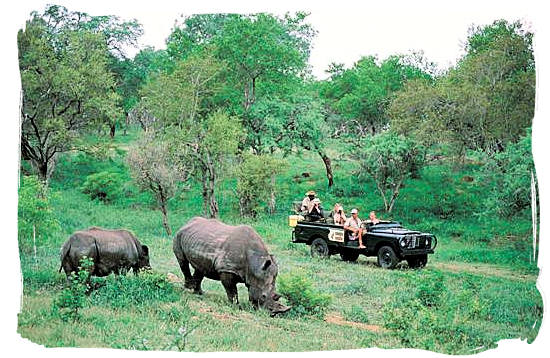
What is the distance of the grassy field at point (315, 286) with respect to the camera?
24.2ft

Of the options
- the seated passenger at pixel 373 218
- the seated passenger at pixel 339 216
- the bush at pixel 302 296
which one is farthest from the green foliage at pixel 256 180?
the seated passenger at pixel 373 218

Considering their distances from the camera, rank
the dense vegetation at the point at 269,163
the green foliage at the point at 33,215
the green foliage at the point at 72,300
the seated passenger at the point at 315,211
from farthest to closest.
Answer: the seated passenger at the point at 315,211, the green foliage at the point at 33,215, the dense vegetation at the point at 269,163, the green foliage at the point at 72,300

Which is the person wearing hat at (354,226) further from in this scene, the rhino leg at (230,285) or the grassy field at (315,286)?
the rhino leg at (230,285)

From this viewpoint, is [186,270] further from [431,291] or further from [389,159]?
[431,291]

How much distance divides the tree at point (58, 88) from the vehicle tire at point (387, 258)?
A: 3203 mm

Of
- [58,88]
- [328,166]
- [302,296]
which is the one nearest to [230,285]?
[302,296]

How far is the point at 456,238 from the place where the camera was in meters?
8.16

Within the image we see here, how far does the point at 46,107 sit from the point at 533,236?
16.9 feet

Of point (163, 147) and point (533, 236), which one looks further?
point (163, 147)

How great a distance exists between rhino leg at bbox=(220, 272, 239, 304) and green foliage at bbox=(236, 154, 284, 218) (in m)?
0.71

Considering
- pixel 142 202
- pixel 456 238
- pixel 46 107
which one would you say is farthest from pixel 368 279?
pixel 46 107

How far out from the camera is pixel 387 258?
810 cm

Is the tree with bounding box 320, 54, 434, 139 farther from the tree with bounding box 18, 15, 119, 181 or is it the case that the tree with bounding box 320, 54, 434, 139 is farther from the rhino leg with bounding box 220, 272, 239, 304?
the tree with bounding box 18, 15, 119, 181

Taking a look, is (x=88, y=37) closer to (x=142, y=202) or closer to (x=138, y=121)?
(x=138, y=121)
